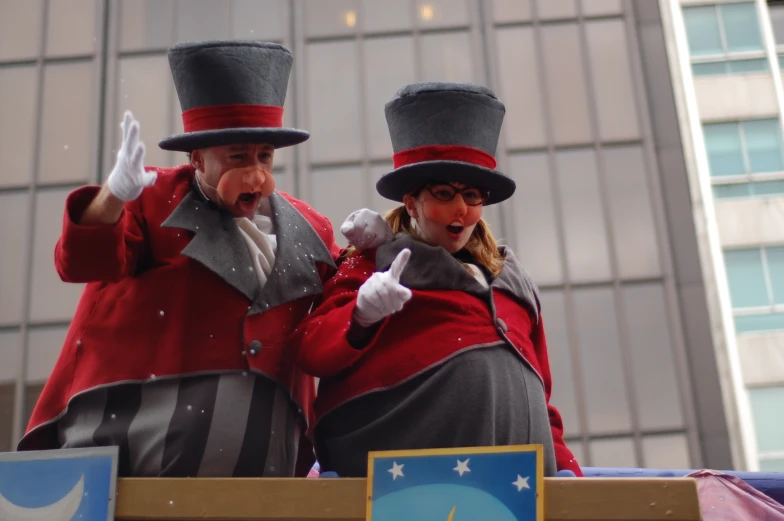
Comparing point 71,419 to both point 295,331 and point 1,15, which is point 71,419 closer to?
point 295,331

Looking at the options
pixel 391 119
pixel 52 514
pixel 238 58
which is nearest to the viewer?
pixel 52 514

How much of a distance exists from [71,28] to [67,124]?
39.1 inches

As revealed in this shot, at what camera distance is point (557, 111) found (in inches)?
355

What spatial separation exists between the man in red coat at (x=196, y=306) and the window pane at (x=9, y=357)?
22.0ft

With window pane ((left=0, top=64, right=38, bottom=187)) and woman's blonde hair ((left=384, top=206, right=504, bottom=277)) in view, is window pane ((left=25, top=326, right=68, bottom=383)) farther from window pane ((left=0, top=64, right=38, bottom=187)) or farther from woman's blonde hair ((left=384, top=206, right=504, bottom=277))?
woman's blonde hair ((left=384, top=206, right=504, bottom=277))

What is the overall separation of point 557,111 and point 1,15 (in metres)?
5.29

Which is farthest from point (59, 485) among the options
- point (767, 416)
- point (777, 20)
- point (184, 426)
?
point (777, 20)

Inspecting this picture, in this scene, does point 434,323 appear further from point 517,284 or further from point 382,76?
point 382,76

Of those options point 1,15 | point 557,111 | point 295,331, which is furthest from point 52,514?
point 1,15

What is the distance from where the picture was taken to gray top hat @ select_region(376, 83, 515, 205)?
2.38m

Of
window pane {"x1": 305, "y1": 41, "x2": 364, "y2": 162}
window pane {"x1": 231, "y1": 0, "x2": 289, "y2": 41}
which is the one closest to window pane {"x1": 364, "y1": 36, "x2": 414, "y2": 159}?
window pane {"x1": 305, "y1": 41, "x2": 364, "y2": 162}

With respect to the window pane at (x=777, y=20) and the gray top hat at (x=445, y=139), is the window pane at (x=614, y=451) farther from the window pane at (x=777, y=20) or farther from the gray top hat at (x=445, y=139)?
the window pane at (x=777, y=20)

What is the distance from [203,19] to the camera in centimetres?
923

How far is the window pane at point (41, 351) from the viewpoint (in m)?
8.51
